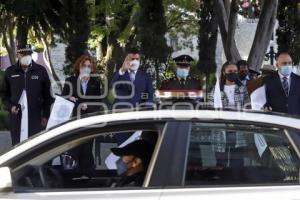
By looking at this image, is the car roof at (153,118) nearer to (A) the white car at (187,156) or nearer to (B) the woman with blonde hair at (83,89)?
(A) the white car at (187,156)

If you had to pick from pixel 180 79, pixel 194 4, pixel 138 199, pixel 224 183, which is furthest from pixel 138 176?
pixel 194 4

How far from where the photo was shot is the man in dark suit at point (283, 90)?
7.53m

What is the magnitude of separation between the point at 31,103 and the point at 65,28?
449 inches

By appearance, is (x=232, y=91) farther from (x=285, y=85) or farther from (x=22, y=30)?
(x=22, y=30)

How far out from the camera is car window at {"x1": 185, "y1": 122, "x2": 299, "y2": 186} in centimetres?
391

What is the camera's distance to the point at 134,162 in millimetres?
4285

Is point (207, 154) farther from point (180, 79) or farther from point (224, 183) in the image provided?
point (180, 79)

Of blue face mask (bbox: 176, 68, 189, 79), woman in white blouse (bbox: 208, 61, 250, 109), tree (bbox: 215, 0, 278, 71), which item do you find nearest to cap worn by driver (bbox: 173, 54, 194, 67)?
blue face mask (bbox: 176, 68, 189, 79)

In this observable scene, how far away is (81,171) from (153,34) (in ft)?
32.9

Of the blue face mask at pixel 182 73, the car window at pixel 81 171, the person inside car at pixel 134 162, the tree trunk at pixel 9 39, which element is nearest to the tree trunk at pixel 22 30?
the tree trunk at pixel 9 39

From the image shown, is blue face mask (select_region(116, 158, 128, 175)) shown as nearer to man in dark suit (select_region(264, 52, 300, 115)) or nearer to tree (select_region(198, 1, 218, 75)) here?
man in dark suit (select_region(264, 52, 300, 115))

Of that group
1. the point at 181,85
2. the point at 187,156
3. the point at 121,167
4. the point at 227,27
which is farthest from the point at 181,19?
the point at 187,156

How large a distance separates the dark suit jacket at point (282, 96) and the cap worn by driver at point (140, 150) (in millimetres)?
3507

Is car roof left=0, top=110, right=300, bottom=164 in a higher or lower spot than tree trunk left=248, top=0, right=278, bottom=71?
lower
